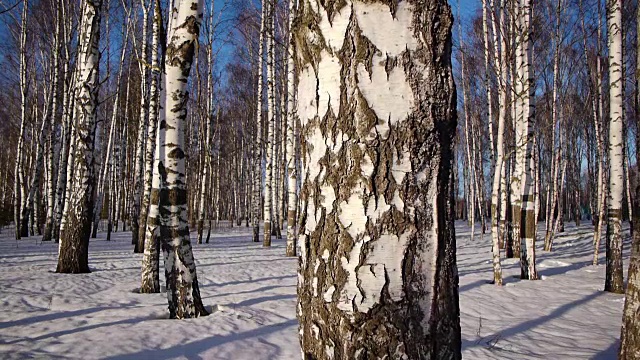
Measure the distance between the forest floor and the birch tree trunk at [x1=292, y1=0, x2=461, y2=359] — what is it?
2481mm

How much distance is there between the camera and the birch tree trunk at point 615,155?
6.14 m

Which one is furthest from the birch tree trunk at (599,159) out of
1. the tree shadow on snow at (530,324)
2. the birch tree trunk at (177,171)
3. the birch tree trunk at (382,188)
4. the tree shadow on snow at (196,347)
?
the birch tree trunk at (382,188)

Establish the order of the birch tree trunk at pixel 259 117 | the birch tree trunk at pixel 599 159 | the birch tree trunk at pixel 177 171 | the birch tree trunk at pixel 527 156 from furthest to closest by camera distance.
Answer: the birch tree trunk at pixel 259 117 < the birch tree trunk at pixel 599 159 < the birch tree trunk at pixel 527 156 < the birch tree trunk at pixel 177 171

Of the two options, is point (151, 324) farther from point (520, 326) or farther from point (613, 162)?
point (613, 162)

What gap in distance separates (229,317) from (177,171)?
1657 millimetres

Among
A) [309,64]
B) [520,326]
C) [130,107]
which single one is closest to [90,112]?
[309,64]

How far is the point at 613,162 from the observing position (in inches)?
243

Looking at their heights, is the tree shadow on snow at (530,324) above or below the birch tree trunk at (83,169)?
below

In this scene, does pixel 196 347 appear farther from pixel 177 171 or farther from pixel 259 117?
pixel 259 117

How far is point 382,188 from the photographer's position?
3.15 feet

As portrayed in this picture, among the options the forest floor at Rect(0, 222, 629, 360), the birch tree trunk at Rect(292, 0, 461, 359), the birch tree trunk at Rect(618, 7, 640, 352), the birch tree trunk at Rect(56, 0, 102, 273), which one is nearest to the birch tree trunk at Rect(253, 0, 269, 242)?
the birch tree trunk at Rect(56, 0, 102, 273)

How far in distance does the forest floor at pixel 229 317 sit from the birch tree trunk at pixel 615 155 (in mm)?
499

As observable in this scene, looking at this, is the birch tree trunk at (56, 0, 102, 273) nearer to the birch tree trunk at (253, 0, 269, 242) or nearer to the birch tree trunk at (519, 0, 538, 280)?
the birch tree trunk at (253, 0, 269, 242)

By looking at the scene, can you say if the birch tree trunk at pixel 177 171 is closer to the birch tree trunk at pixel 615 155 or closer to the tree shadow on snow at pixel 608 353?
the tree shadow on snow at pixel 608 353
